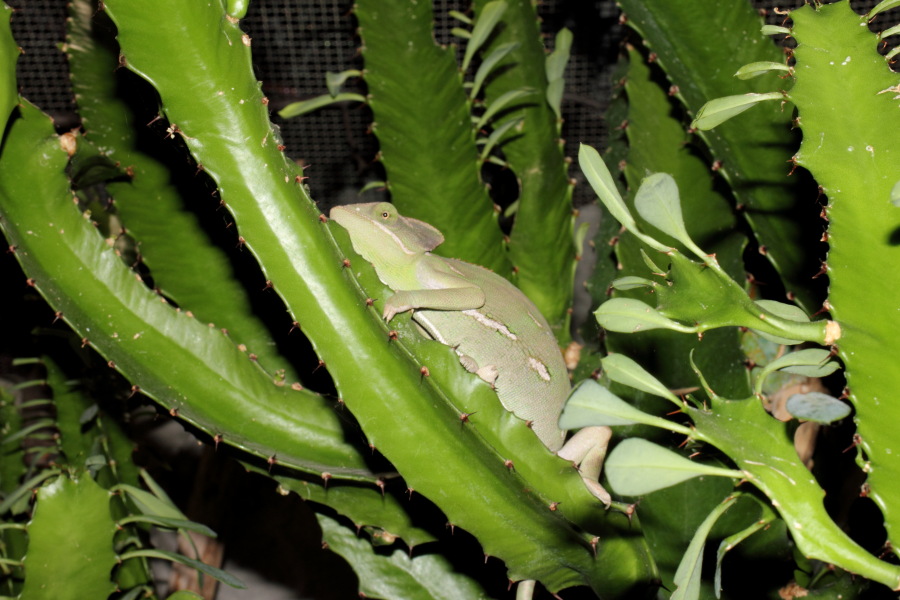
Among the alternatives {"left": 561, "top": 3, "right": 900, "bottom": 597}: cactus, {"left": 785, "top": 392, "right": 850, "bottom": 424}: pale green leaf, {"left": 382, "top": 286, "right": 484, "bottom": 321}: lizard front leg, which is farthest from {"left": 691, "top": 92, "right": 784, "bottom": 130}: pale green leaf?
{"left": 382, "top": 286, "right": 484, "bottom": 321}: lizard front leg

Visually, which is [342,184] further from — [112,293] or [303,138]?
[112,293]

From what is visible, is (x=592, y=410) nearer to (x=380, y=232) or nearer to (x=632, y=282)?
(x=632, y=282)

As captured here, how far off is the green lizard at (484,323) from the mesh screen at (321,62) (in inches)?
50.1

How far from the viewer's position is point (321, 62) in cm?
258

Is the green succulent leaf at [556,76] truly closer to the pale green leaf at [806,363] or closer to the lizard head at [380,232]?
the lizard head at [380,232]

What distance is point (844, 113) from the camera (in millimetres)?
697

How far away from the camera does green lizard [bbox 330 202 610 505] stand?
3.43ft

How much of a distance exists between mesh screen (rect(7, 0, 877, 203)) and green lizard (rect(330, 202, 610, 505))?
127 cm

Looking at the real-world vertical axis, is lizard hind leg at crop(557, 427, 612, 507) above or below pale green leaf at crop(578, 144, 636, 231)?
below

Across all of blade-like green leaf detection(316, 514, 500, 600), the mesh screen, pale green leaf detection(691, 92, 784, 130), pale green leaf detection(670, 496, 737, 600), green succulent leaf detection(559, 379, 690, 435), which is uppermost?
pale green leaf detection(691, 92, 784, 130)

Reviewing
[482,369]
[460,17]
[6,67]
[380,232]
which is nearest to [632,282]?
[482,369]

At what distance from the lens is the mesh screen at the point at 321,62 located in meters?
2.45

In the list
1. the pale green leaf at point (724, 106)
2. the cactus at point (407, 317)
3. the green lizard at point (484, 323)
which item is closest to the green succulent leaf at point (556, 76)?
the cactus at point (407, 317)

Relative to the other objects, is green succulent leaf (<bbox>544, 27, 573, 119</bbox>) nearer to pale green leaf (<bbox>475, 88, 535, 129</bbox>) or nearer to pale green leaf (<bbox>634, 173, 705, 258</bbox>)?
pale green leaf (<bbox>475, 88, 535, 129</bbox>)
